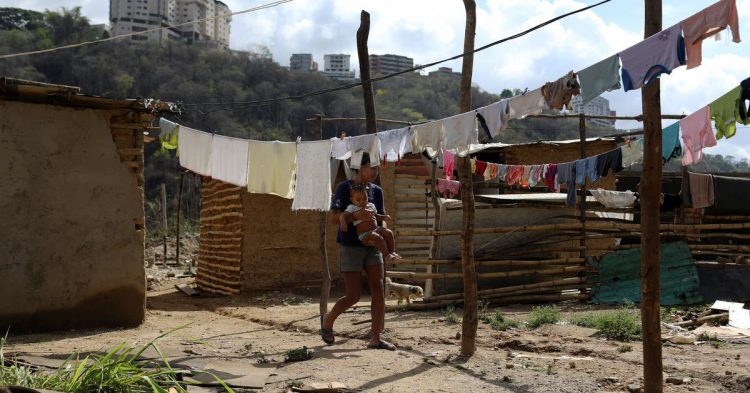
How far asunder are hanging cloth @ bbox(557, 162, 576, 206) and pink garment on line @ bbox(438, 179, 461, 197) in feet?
8.29

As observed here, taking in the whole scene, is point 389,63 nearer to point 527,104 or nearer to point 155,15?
point 155,15

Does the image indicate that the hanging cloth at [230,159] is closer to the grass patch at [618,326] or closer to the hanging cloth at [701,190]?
the grass patch at [618,326]

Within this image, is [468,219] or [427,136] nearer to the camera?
[468,219]

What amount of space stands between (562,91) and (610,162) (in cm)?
468

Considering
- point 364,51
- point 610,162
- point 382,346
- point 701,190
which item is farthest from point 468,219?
point 364,51

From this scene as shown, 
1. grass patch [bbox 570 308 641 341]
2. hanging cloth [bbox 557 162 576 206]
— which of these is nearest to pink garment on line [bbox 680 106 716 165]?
grass patch [bbox 570 308 641 341]

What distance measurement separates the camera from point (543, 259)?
12016mm

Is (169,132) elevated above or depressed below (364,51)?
below

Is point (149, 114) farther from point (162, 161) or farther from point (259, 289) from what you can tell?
point (162, 161)

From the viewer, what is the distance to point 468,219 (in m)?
7.26

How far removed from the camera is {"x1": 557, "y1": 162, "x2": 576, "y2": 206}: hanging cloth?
37.3 ft

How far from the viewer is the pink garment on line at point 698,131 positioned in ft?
22.2

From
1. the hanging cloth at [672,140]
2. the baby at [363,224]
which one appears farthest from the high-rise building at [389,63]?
the baby at [363,224]

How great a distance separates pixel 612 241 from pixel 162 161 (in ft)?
90.8
